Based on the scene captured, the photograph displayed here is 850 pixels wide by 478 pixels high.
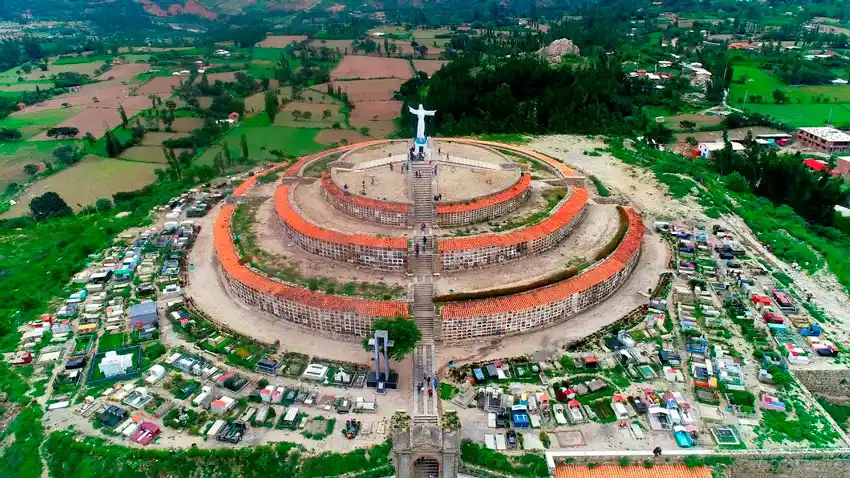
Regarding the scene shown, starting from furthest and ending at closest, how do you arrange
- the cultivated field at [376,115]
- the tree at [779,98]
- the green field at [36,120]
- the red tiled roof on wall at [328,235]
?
the tree at [779,98]
the green field at [36,120]
the cultivated field at [376,115]
the red tiled roof on wall at [328,235]

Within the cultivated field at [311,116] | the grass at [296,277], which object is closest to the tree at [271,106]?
the cultivated field at [311,116]

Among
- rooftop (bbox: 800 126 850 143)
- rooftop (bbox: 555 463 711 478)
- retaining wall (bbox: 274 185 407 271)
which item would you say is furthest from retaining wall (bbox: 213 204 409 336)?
rooftop (bbox: 800 126 850 143)

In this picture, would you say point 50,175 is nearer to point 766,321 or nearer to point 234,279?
point 234,279

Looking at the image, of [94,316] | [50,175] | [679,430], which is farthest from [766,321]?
[50,175]

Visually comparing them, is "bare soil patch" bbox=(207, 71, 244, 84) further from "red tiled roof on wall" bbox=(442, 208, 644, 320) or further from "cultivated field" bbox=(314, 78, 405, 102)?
"red tiled roof on wall" bbox=(442, 208, 644, 320)

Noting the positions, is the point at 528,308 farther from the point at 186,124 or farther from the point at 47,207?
the point at 186,124

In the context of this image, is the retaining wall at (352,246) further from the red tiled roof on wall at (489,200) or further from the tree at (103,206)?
the tree at (103,206)

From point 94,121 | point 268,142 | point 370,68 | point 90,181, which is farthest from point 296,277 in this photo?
point 370,68
